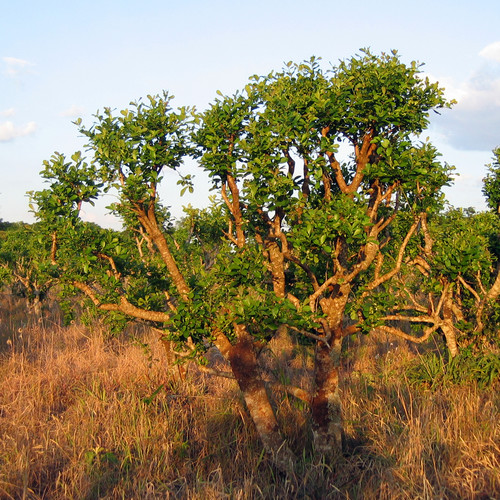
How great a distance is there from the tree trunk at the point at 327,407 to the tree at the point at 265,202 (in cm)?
1

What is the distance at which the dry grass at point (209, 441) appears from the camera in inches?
176

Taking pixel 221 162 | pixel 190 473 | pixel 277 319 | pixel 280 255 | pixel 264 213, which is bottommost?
pixel 190 473

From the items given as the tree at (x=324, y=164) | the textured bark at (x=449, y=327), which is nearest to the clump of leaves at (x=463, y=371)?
the textured bark at (x=449, y=327)

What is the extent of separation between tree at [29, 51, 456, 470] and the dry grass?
1.66 ft

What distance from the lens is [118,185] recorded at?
463 centimetres

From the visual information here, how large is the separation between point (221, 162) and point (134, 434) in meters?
3.20

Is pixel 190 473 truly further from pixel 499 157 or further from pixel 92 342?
pixel 499 157

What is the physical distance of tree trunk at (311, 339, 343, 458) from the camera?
17.0 feet

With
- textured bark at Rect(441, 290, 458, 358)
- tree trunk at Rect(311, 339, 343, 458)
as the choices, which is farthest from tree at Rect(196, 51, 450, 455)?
textured bark at Rect(441, 290, 458, 358)

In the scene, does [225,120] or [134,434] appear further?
[134,434]

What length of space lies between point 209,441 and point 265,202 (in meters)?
2.82

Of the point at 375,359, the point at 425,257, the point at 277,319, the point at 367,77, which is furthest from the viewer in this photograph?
the point at 375,359

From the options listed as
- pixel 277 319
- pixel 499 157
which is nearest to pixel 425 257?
pixel 499 157

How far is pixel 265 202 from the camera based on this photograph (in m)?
4.93
